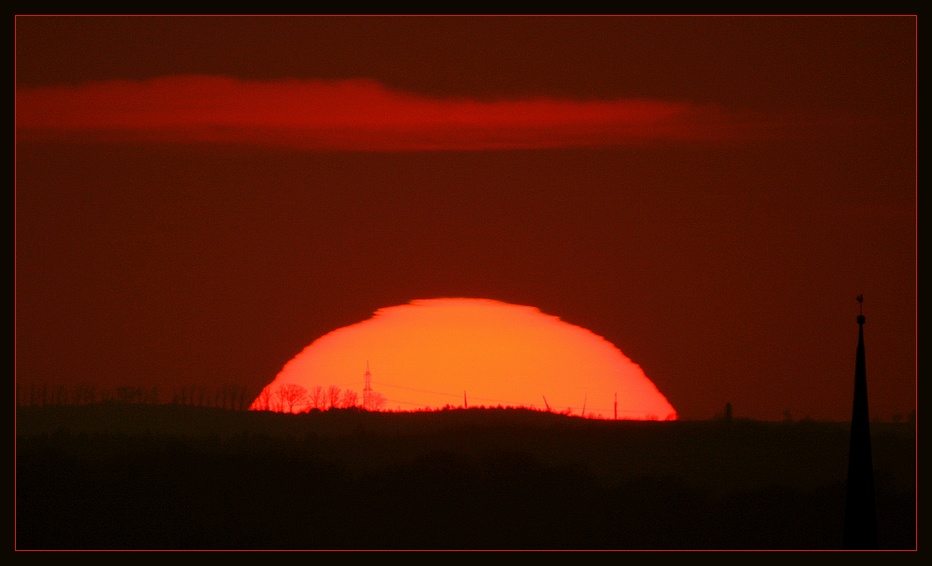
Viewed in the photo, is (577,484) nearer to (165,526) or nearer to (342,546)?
(342,546)

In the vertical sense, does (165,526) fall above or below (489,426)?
below

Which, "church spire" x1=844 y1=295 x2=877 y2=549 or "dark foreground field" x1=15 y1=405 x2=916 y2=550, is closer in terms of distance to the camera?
"church spire" x1=844 y1=295 x2=877 y2=549

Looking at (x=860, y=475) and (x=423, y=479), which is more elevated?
(x=860, y=475)

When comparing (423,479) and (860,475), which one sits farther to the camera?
(423,479)

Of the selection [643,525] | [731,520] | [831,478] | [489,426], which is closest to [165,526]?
[489,426]

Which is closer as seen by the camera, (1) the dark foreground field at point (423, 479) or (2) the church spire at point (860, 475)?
Answer: (2) the church spire at point (860, 475)
